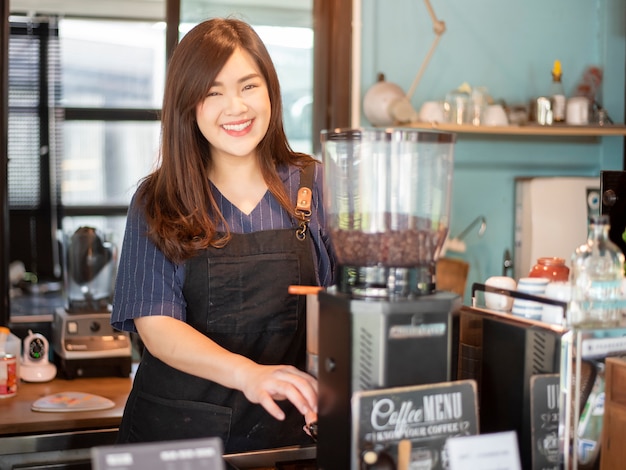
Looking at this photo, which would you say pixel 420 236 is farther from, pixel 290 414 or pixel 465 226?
pixel 465 226

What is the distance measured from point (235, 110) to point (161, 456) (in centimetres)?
92

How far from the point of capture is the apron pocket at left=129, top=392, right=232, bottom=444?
1.92 m

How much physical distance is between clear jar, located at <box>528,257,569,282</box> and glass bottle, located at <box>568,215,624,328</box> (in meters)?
0.09

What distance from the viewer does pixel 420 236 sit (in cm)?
137

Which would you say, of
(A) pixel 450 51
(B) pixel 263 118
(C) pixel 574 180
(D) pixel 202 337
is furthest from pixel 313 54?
(D) pixel 202 337

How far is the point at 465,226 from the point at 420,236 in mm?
2509

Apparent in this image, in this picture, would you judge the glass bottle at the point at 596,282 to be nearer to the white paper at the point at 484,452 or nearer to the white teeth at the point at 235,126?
the white paper at the point at 484,452

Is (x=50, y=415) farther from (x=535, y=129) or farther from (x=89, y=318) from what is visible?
(x=535, y=129)

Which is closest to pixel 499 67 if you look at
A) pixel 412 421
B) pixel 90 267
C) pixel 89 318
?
pixel 90 267

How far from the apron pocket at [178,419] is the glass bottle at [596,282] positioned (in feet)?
2.73

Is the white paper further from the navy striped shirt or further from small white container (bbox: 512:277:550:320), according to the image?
the navy striped shirt

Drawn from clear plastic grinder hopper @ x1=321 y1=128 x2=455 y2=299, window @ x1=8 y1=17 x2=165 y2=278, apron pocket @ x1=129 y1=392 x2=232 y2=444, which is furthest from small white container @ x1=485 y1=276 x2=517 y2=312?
window @ x1=8 y1=17 x2=165 y2=278

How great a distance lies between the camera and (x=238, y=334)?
1956 millimetres

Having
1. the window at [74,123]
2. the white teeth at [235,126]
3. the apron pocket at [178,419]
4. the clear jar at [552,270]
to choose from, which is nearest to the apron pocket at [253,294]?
the apron pocket at [178,419]
